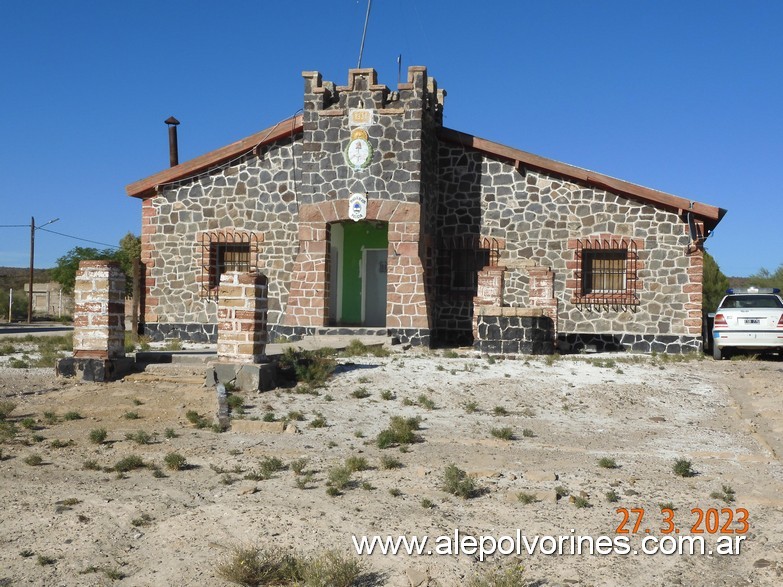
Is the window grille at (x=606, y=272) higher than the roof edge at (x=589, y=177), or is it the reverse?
the roof edge at (x=589, y=177)

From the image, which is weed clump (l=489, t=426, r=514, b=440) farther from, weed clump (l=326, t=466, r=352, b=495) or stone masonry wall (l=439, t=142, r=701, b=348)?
stone masonry wall (l=439, t=142, r=701, b=348)

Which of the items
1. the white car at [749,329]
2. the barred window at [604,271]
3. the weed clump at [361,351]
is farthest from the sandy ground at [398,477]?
the barred window at [604,271]

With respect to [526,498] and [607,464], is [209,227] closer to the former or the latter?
[607,464]

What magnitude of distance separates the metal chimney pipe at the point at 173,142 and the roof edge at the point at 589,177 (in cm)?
822

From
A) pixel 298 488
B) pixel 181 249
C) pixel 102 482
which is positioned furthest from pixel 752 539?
pixel 181 249

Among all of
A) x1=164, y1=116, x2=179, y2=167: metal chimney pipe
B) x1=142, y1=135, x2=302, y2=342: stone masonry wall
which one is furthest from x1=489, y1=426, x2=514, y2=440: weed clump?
x1=164, y1=116, x2=179, y2=167: metal chimney pipe

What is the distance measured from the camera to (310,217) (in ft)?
56.5

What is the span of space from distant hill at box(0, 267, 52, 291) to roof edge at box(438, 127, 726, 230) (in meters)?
40.5

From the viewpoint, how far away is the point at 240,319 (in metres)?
10.8

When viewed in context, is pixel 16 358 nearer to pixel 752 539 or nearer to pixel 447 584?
pixel 447 584

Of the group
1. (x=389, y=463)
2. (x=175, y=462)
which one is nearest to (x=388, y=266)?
(x=389, y=463)

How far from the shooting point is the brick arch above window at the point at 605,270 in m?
16.8

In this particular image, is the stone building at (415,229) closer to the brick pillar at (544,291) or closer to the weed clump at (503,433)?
the brick pillar at (544,291)

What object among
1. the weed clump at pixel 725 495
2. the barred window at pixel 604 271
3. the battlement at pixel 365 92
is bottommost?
the weed clump at pixel 725 495
